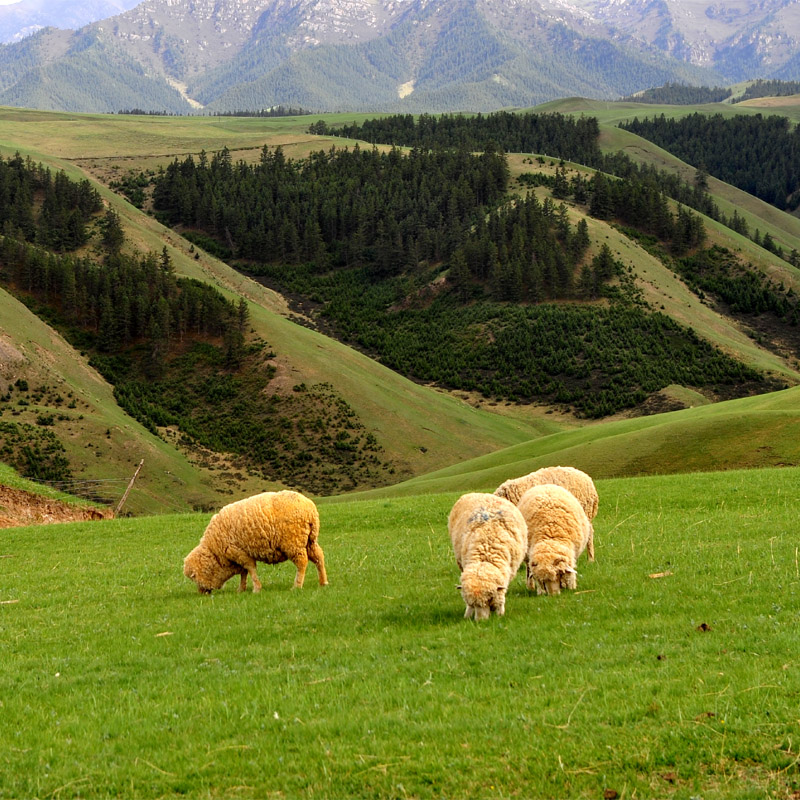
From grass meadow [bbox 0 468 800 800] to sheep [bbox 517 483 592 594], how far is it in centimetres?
54

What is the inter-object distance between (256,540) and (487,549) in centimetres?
633

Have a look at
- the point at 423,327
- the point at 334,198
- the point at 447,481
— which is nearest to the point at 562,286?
the point at 423,327

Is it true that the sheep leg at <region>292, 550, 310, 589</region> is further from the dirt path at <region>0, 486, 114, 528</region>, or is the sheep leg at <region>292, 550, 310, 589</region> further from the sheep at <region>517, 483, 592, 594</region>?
the dirt path at <region>0, 486, 114, 528</region>

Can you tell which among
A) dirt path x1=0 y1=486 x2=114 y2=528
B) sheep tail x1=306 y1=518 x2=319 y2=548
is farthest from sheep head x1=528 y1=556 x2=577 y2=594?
dirt path x1=0 y1=486 x2=114 y2=528

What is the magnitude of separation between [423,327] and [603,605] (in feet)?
428

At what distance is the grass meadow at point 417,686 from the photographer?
945 centimetres

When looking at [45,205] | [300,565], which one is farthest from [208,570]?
[45,205]

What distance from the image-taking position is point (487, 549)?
52.5ft

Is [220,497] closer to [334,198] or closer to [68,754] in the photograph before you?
[68,754]

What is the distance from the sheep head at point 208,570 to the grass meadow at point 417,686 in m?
0.44

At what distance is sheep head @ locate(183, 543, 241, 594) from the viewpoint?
66.3 feet

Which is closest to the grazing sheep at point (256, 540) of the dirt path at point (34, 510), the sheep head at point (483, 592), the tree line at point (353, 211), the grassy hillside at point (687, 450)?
the sheep head at point (483, 592)

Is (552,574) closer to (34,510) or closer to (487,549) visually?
(487,549)

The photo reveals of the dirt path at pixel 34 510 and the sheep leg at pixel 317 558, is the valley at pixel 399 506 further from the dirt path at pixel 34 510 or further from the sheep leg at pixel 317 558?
the sheep leg at pixel 317 558
